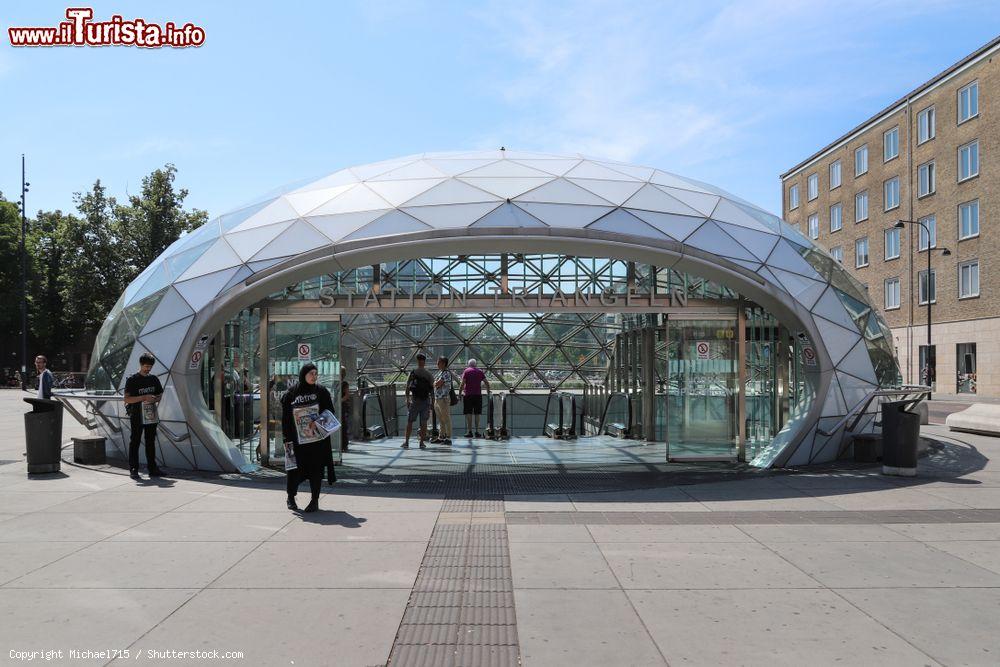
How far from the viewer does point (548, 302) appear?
10.8 m

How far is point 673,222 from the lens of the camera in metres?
10.6

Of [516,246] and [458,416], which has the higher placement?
[516,246]

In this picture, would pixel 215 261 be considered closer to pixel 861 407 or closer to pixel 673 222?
pixel 673 222

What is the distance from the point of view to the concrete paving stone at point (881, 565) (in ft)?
16.6

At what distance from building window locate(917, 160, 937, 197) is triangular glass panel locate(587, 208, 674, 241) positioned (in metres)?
30.3

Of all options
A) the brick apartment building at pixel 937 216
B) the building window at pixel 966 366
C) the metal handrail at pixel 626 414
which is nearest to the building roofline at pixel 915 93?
the brick apartment building at pixel 937 216

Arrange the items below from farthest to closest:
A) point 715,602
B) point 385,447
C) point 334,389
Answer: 1. point 385,447
2. point 334,389
3. point 715,602

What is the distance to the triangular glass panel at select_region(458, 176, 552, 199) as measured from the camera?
10789 millimetres

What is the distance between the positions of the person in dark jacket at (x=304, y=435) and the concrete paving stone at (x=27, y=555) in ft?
6.54

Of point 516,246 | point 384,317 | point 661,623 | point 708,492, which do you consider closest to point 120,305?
point 516,246

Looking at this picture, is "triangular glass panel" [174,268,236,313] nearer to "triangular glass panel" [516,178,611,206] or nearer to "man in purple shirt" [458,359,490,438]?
"triangular glass panel" [516,178,611,206]

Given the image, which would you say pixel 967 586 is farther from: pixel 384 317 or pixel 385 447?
pixel 384 317

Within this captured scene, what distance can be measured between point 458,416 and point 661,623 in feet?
50.8

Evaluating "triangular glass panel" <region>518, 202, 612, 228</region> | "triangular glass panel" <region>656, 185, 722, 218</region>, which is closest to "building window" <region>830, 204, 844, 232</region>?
"triangular glass panel" <region>656, 185, 722, 218</region>
